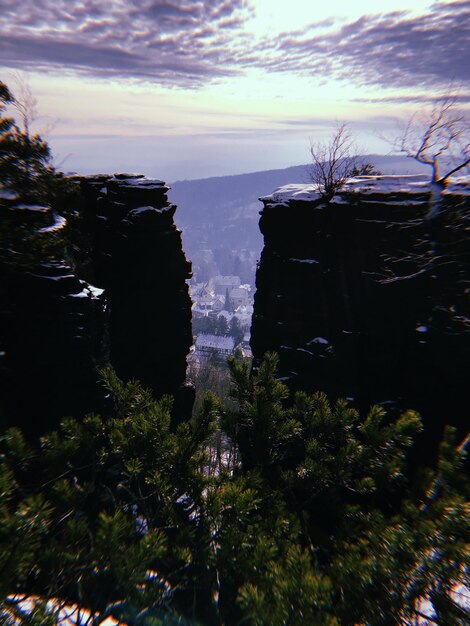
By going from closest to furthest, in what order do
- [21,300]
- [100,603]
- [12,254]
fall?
1. [100,603]
2. [12,254]
3. [21,300]

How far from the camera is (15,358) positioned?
13094 mm

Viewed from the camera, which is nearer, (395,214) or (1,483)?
(1,483)

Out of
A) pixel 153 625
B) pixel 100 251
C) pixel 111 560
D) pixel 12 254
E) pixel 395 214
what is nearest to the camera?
pixel 111 560

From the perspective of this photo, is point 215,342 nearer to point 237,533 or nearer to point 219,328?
point 219,328

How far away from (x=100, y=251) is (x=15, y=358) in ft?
38.3

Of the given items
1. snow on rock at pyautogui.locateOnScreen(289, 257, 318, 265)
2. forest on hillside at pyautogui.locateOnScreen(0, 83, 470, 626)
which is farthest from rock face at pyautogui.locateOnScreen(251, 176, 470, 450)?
forest on hillside at pyautogui.locateOnScreen(0, 83, 470, 626)

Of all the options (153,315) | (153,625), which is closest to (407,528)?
(153,625)

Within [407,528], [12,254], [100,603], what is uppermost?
[12,254]

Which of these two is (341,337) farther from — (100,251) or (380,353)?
(100,251)

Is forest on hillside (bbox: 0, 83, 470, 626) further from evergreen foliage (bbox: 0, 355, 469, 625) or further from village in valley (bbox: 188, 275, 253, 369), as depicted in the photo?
village in valley (bbox: 188, 275, 253, 369)

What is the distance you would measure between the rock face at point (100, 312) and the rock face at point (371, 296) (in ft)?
24.2

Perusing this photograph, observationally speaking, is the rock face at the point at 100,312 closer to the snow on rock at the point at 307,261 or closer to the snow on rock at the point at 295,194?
the snow on rock at the point at 295,194

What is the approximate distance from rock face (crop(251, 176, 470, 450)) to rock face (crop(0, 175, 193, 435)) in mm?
7374

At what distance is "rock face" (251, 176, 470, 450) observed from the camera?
14.1m
